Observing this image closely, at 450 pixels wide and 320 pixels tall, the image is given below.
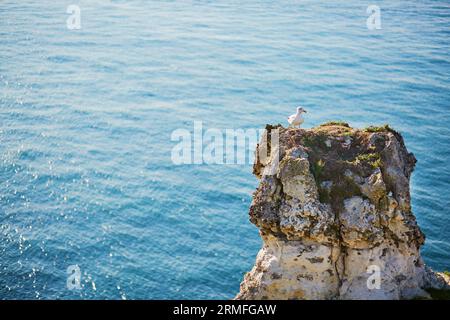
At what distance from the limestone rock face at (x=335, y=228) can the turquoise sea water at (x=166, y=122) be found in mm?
43323

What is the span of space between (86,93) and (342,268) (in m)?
124

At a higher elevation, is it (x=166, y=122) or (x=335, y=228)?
(x=335, y=228)

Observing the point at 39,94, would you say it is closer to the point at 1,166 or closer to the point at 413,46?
the point at 1,166

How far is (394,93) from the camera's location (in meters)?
143

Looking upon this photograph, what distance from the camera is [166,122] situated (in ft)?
429

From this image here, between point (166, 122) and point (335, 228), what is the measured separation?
10179 cm

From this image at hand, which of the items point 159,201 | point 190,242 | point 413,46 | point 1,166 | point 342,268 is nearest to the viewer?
point 342,268

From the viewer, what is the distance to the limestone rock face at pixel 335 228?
31.1m

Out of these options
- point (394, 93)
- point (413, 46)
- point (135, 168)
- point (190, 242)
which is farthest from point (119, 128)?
point (413, 46)

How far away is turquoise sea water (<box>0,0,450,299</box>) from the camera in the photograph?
8256 cm

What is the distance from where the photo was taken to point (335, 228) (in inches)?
1224

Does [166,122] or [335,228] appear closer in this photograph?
[335,228]

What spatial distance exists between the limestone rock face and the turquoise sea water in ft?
142

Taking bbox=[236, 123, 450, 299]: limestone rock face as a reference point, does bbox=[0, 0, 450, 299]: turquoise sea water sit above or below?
below
